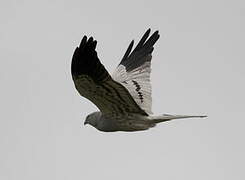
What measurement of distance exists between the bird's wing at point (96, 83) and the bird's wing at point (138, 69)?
1.19m

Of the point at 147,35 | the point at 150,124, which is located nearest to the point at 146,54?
the point at 147,35

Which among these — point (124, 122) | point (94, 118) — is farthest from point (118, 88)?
point (94, 118)

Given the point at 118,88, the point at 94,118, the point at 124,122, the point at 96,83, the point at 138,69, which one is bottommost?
the point at 124,122

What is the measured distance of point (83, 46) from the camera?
13.8 meters

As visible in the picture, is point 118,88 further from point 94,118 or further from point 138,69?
point 138,69

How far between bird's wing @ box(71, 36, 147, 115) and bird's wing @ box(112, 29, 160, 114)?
46.9 inches

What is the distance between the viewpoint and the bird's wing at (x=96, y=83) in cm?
1391

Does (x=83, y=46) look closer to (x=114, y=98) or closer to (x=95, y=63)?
(x=95, y=63)

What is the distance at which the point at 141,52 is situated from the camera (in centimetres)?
1812

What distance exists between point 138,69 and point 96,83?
3513 mm

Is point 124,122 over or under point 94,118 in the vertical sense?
under

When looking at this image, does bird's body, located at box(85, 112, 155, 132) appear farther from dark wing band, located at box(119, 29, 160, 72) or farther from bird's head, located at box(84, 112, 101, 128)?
dark wing band, located at box(119, 29, 160, 72)

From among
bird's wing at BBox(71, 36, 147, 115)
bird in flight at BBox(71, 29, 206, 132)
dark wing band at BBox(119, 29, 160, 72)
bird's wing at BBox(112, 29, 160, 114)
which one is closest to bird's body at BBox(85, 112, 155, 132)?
bird in flight at BBox(71, 29, 206, 132)

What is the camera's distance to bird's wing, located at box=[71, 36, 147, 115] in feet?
45.6
